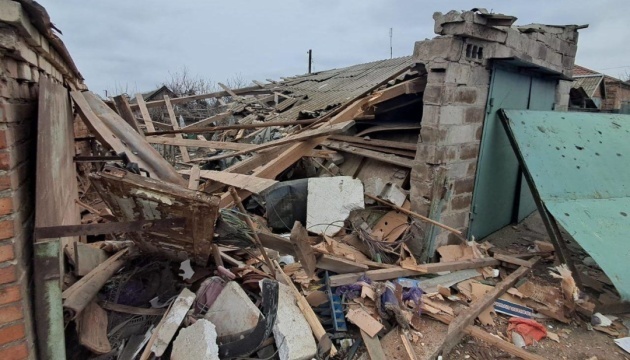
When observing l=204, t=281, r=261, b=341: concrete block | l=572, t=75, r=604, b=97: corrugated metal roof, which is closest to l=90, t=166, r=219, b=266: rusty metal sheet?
l=204, t=281, r=261, b=341: concrete block

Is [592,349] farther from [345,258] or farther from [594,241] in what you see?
[345,258]

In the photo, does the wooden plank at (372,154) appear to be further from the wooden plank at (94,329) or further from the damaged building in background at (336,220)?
the wooden plank at (94,329)

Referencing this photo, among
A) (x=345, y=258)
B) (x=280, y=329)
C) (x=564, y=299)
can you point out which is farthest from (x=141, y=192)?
(x=564, y=299)

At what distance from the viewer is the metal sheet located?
387 cm

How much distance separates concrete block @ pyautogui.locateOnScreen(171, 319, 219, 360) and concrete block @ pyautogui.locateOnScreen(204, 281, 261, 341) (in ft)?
0.57

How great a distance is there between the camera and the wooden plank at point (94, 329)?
2.46m

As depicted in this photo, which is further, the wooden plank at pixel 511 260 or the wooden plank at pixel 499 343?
the wooden plank at pixel 511 260

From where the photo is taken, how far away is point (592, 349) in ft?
11.0

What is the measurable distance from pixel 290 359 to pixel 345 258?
1.43 meters

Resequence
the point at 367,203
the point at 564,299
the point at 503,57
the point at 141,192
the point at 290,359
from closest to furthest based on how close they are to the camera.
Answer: the point at 141,192, the point at 290,359, the point at 564,299, the point at 503,57, the point at 367,203

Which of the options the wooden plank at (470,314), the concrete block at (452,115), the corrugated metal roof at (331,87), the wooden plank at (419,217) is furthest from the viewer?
the corrugated metal roof at (331,87)

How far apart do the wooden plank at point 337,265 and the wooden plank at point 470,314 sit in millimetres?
1039

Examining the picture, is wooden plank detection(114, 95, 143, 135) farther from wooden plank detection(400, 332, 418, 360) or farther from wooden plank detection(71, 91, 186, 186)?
wooden plank detection(400, 332, 418, 360)

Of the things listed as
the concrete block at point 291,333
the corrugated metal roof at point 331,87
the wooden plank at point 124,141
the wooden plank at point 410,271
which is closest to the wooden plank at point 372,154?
the corrugated metal roof at point 331,87
